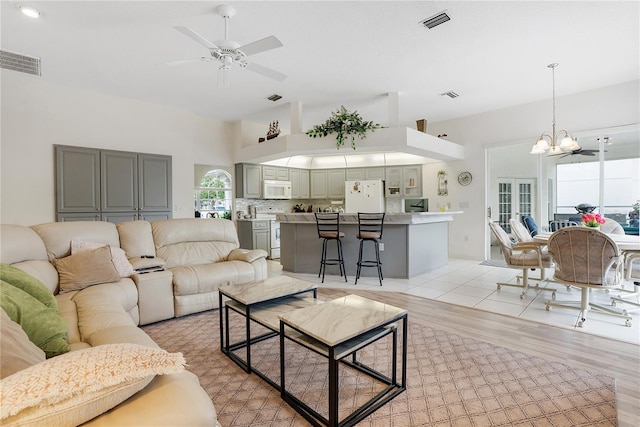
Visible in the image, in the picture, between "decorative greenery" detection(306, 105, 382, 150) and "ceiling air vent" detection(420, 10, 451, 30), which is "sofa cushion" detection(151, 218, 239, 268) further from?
"ceiling air vent" detection(420, 10, 451, 30)

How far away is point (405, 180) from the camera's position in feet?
23.7

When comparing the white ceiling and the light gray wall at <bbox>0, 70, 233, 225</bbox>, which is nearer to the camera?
the white ceiling

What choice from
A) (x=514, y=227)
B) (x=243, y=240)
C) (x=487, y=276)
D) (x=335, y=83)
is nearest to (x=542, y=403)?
(x=514, y=227)

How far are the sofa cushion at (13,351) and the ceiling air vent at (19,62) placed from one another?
4.31m

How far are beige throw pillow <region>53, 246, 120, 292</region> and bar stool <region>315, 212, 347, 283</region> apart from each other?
2838 millimetres

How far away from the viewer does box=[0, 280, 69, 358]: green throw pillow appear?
4.35 ft

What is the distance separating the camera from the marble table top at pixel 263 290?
2299mm

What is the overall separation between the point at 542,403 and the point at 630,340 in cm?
156

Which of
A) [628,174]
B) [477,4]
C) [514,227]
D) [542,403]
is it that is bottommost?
→ [542,403]

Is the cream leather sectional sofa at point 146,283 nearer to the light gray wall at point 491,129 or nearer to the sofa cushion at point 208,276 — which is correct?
the sofa cushion at point 208,276

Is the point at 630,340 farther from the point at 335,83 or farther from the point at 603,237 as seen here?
the point at 335,83

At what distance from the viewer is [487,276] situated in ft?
16.4

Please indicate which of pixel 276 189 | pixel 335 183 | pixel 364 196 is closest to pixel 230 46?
pixel 276 189

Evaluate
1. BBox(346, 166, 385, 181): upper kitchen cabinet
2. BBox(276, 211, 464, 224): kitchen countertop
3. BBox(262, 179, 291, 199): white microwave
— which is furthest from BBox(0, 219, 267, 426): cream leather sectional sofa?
BBox(346, 166, 385, 181): upper kitchen cabinet
